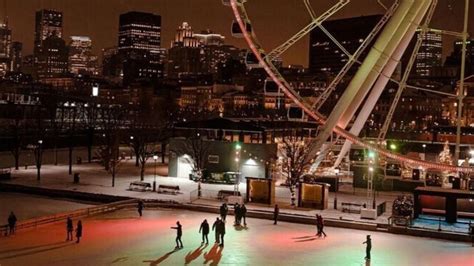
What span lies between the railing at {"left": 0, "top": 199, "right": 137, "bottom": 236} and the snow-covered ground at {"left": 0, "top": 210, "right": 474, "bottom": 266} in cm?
64

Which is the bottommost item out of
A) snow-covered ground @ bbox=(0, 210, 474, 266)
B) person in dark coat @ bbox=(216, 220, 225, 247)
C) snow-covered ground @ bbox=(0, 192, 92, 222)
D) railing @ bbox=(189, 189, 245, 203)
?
snow-covered ground @ bbox=(0, 210, 474, 266)

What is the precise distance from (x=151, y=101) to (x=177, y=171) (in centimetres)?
14654

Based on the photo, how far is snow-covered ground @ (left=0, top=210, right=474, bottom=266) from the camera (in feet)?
73.7

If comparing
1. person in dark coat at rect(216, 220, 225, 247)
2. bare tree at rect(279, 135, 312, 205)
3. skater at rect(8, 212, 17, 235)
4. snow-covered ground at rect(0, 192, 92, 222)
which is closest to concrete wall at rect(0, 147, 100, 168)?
snow-covered ground at rect(0, 192, 92, 222)

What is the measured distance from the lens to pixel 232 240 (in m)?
25.9

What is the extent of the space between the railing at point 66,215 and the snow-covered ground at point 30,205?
2558mm

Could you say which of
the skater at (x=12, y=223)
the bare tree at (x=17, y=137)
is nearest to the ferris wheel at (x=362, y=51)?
the skater at (x=12, y=223)

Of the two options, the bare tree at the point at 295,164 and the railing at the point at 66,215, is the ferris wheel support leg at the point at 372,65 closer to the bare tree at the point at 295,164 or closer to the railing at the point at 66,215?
the bare tree at the point at 295,164

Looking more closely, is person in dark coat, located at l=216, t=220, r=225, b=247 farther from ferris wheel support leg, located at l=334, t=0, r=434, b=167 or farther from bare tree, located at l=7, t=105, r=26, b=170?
bare tree, located at l=7, t=105, r=26, b=170

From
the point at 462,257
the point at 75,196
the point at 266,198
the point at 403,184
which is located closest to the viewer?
the point at 462,257

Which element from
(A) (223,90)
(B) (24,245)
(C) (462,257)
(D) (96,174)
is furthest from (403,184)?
(A) (223,90)

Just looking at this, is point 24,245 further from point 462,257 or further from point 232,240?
point 462,257

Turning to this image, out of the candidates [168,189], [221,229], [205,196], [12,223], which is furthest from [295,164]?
[12,223]

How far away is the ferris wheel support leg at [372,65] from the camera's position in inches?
1288
